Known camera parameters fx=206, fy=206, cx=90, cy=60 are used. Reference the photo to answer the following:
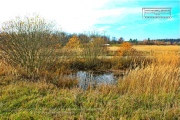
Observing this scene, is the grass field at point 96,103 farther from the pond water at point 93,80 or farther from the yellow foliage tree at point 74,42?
the yellow foliage tree at point 74,42

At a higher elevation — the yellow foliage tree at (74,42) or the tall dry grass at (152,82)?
the yellow foliage tree at (74,42)

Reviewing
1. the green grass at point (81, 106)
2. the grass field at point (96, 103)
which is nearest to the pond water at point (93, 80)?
the grass field at point (96, 103)

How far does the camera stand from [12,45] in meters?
9.08

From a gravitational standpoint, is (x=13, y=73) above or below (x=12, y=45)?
below

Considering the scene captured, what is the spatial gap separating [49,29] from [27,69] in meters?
2.09

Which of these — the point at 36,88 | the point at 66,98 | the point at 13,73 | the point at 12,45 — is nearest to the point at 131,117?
the point at 66,98

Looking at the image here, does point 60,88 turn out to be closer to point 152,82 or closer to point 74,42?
point 152,82

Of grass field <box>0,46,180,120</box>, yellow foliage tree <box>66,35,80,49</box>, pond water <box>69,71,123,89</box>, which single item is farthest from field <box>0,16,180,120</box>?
yellow foliage tree <box>66,35,80,49</box>

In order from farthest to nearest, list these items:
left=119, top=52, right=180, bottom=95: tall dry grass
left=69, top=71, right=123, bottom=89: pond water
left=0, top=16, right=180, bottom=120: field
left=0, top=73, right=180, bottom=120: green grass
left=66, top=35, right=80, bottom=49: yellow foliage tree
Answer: left=66, top=35, right=80, bottom=49: yellow foliage tree
left=69, top=71, right=123, bottom=89: pond water
left=119, top=52, right=180, bottom=95: tall dry grass
left=0, top=16, right=180, bottom=120: field
left=0, top=73, right=180, bottom=120: green grass

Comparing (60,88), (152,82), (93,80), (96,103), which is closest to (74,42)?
(93,80)

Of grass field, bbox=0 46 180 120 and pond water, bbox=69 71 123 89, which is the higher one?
grass field, bbox=0 46 180 120

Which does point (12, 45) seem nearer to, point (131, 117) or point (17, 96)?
point (17, 96)

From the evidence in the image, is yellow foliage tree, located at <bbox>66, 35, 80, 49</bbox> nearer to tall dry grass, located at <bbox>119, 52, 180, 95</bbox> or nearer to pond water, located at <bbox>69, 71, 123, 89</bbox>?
pond water, located at <bbox>69, 71, 123, 89</bbox>

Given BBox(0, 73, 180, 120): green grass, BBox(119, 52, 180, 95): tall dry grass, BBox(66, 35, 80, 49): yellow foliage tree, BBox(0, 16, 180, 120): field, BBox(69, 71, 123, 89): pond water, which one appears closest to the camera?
BBox(0, 73, 180, 120): green grass
